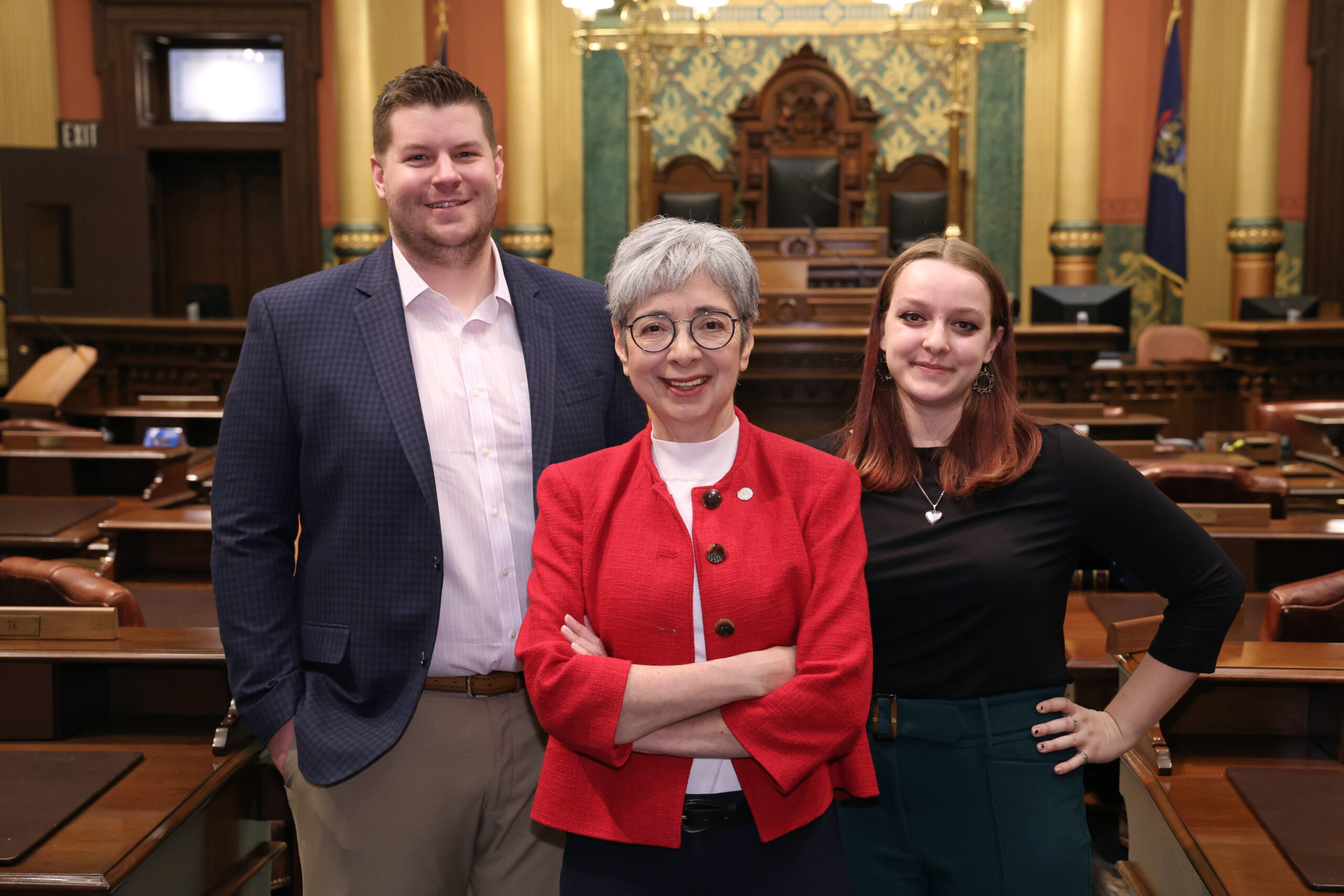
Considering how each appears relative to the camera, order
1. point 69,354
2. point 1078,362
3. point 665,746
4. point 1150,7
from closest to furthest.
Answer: point 665,746, point 1078,362, point 69,354, point 1150,7

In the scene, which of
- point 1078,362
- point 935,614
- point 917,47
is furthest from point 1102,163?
point 935,614

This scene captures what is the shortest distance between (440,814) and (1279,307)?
25.5ft

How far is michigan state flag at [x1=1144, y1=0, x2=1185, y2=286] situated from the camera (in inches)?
353

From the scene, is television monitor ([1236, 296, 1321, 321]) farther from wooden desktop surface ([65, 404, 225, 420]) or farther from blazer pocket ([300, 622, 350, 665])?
blazer pocket ([300, 622, 350, 665])

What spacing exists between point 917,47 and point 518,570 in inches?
362

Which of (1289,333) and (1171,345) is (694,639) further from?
(1171,345)

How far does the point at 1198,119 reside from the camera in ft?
31.9

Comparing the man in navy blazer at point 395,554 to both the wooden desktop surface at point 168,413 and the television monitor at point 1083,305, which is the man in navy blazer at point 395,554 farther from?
the television monitor at point 1083,305

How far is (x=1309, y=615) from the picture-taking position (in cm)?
230

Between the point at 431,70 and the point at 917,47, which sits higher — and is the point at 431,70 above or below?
below

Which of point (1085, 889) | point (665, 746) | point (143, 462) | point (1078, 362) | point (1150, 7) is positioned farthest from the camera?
point (1150, 7)

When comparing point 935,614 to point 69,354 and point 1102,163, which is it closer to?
point 69,354

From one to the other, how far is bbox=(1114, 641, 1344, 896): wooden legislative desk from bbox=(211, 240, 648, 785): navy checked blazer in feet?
3.77

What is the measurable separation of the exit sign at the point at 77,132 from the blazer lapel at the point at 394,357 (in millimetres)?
9410
